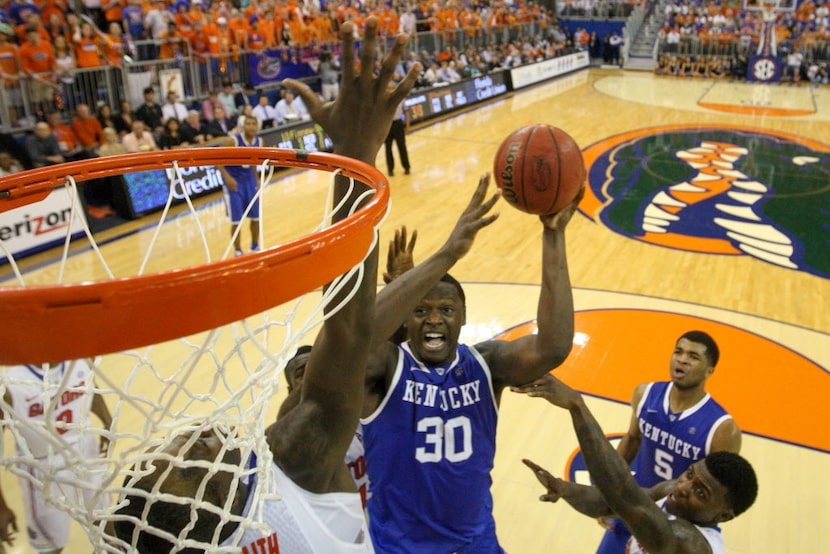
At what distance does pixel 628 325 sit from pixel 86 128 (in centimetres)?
771

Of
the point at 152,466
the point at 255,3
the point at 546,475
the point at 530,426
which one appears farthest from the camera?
the point at 255,3

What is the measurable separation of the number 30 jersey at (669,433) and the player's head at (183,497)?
7.72 feet

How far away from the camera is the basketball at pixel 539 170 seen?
8.43 ft

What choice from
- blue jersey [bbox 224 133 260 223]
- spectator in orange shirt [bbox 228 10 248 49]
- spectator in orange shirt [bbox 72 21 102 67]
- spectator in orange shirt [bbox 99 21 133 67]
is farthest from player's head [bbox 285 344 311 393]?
spectator in orange shirt [bbox 228 10 248 49]

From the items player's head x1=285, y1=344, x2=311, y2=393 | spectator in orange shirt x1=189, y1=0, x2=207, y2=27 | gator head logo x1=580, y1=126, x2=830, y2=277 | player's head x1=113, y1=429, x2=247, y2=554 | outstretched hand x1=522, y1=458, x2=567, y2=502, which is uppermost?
spectator in orange shirt x1=189, y1=0, x2=207, y2=27

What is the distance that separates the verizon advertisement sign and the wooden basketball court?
0.72ft

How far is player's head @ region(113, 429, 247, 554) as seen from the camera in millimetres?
1375

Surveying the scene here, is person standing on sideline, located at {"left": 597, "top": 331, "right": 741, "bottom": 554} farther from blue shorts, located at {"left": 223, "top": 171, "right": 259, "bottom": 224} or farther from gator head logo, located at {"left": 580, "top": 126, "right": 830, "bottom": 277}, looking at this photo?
gator head logo, located at {"left": 580, "top": 126, "right": 830, "bottom": 277}

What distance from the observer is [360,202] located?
5.82ft

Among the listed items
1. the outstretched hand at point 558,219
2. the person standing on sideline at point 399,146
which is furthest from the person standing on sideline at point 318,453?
the person standing on sideline at point 399,146

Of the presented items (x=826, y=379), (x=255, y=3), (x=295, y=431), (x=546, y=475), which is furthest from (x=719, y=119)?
(x=295, y=431)

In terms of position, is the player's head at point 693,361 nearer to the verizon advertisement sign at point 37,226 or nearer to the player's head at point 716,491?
the player's head at point 716,491

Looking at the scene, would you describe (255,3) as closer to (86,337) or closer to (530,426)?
(530,426)

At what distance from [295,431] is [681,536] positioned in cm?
148
